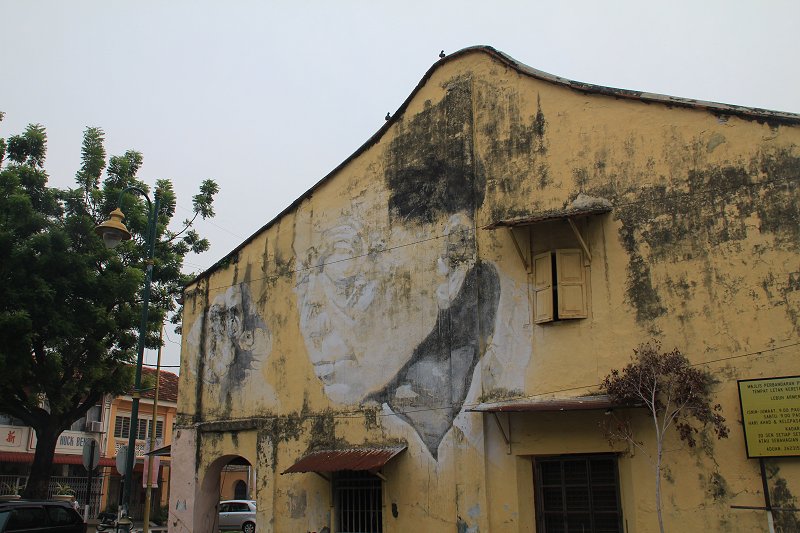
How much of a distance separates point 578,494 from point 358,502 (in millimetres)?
→ 4325

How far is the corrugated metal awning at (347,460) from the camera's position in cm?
1215

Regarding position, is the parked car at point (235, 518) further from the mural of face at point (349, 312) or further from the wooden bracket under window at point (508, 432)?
the wooden bracket under window at point (508, 432)

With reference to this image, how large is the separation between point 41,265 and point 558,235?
49.0 ft

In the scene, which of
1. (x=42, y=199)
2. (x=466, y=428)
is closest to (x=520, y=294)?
(x=466, y=428)

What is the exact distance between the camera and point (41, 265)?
19.5 m

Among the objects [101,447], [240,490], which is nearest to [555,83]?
[101,447]

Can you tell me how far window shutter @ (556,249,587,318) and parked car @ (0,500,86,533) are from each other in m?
11.1

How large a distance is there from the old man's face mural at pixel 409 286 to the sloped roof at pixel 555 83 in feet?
2.11

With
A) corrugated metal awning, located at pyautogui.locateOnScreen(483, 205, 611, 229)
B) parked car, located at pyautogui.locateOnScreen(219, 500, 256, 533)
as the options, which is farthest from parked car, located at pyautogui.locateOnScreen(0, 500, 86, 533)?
parked car, located at pyautogui.locateOnScreen(219, 500, 256, 533)

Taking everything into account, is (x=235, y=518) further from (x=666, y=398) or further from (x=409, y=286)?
(x=666, y=398)

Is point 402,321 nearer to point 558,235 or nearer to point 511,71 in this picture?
point 558,235

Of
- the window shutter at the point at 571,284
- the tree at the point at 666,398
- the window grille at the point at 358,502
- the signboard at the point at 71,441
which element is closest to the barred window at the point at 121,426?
the signboard at the point at 71,441

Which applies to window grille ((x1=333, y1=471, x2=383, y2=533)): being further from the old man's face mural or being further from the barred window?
the barred window

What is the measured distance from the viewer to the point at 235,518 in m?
27.4
